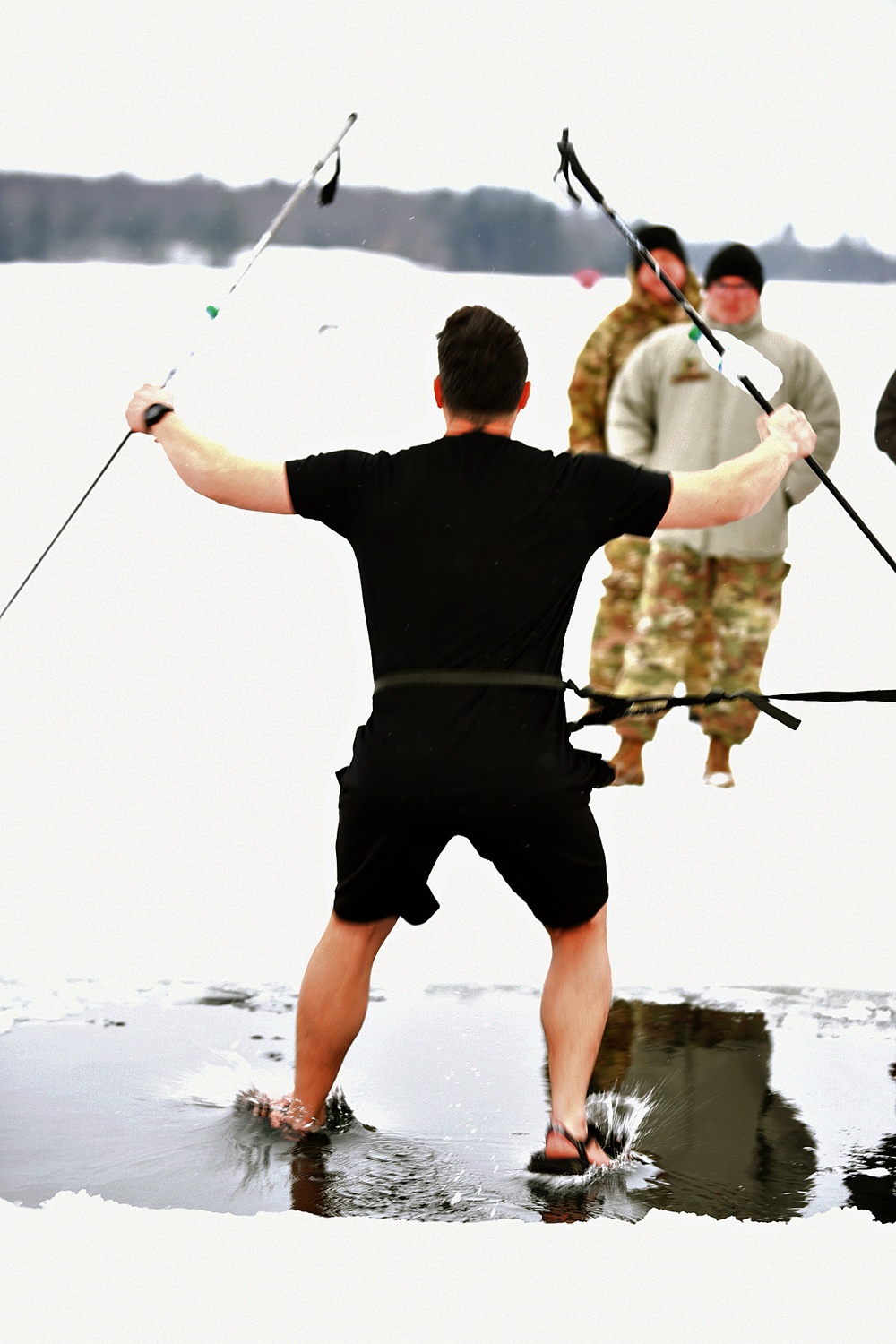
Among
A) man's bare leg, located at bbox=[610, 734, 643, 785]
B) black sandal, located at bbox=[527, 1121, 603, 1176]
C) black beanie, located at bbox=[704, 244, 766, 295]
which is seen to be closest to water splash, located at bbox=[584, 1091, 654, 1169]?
black sandal, located at bbox=[527, 1121, 603, 1176]

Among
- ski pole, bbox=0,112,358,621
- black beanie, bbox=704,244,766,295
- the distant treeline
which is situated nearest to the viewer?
ski pole, bbox=0,112,358,621

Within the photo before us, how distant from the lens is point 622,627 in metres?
6.00

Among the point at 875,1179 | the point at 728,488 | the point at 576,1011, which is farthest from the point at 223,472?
the point at 875,1179

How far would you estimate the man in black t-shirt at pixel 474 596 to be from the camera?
8.73 feet

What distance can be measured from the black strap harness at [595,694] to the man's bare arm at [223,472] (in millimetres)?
314

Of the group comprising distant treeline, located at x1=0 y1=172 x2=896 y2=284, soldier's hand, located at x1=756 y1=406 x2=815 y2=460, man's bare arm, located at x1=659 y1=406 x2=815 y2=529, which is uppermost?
distant treeline, located at x1=0 y1=172 x2=896 y2=284

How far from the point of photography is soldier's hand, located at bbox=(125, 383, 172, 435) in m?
2.78

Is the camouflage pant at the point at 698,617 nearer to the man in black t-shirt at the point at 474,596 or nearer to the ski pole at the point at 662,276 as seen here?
the ski pole at the point at 662,276

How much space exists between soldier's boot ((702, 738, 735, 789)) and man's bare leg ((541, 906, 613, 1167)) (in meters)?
3.24

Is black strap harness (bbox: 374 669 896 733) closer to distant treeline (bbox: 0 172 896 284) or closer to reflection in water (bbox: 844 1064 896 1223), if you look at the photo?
reflection in water (bbox: 844 1064 896 1223)

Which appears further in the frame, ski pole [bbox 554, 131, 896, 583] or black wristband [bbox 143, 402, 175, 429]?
ski pole [bbox 554, 131, 896, 583]

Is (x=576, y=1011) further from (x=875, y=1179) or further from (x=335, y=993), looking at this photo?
(x=875, y=1179)

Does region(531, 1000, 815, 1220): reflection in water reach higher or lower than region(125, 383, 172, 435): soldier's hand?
lower

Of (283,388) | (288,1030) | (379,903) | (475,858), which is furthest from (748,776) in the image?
Result: (283,388)
